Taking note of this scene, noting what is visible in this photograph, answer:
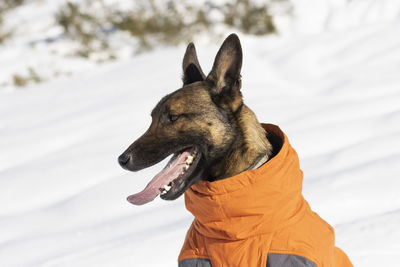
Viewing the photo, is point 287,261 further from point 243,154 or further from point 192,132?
point 192,132

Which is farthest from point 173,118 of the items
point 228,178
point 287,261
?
point 287,261

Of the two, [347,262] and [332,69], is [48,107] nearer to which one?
[332,69]

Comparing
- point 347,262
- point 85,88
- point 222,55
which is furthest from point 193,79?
point 85,88

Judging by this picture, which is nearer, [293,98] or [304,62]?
[293,98]

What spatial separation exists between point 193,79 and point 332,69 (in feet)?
17.7

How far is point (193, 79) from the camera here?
2449 millimetres

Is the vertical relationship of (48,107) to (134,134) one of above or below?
above

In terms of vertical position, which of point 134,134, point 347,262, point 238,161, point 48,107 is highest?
point 48,107

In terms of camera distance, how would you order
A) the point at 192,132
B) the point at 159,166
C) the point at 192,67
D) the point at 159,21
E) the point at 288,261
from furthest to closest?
the point at 159,21, the point at 159,166, the point at 192,67, the point at 192,132, the point at 288,261

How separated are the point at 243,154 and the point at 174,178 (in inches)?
13.9

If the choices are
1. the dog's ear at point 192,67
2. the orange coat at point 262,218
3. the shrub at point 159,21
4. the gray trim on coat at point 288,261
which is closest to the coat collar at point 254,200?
the orange coat at point 262,218

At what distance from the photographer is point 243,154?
6.72 feet

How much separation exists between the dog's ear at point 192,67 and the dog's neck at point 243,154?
17.8 inches

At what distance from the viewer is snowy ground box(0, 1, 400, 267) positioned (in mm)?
3150
